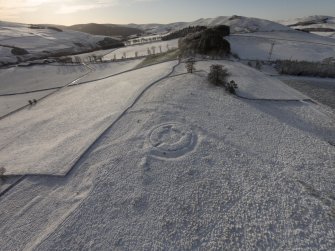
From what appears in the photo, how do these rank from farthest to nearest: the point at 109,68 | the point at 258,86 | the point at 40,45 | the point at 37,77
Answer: the point at 40,45 < the point at 109,68 < the point at 37,77 < the point at 258,86

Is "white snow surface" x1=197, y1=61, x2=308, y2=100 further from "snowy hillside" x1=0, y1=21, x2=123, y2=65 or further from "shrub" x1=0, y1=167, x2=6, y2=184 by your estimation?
"snowy hillside" x1=0, y1=21, x2=123, y2=65

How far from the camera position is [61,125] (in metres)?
11.6

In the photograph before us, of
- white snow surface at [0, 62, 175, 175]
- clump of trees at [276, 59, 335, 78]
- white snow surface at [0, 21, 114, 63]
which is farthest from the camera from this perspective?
white snow surface at [0, 21, 114, 63]

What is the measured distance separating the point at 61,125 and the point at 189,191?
7.92m

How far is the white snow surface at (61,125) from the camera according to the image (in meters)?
8.62

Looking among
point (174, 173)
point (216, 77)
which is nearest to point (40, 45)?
point (216, 77)

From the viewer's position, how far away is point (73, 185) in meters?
7.22

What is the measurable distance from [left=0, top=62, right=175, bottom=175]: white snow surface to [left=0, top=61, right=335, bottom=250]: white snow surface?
1.96ft

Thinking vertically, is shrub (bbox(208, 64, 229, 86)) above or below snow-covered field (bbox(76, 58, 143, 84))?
above

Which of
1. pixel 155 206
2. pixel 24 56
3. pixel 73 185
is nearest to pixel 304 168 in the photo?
pixel 155 206

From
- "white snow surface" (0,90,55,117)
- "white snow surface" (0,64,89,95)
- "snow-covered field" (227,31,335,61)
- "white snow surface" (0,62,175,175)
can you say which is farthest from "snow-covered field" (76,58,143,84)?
"snow-covered field" (227,31,335,61)

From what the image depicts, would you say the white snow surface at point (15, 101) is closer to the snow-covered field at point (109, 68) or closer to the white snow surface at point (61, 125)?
the white snow surface at point (61, 125)

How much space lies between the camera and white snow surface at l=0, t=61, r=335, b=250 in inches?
218

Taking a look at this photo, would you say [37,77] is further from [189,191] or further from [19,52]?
[189,191]
